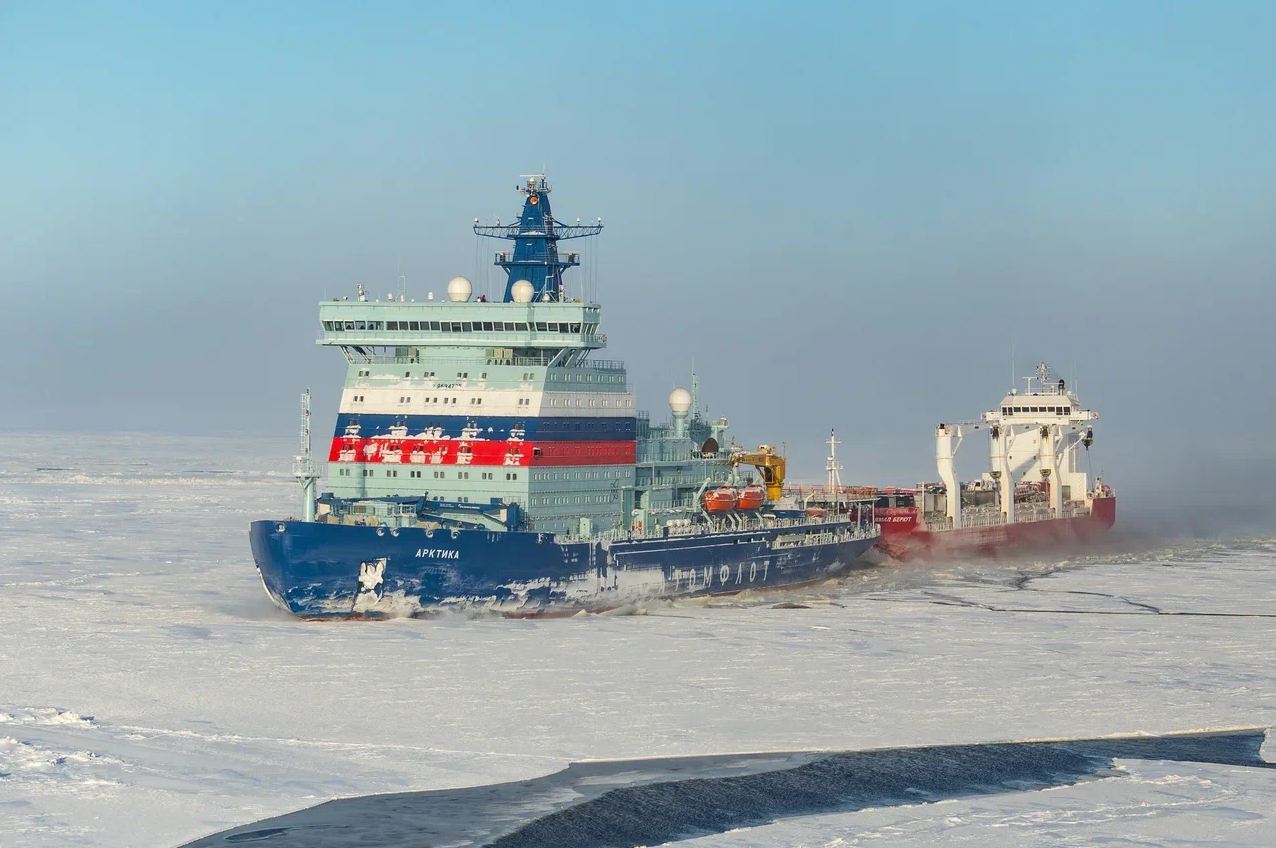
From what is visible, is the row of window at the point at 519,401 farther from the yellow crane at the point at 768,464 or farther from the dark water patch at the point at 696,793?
the dark water patch at the point at 696,793

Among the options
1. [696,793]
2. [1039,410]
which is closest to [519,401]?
[696,793]

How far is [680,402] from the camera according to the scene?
123 feet

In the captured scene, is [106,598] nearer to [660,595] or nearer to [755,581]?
[660,595]

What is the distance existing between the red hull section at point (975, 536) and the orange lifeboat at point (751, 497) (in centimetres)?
822

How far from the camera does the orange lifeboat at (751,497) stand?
36.0 metres

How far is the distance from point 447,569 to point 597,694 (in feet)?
23.9

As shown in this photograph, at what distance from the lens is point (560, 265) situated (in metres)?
33.9

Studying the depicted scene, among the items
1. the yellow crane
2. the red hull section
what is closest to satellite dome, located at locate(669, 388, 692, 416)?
the yellow crane

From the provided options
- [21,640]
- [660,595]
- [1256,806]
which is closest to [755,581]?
[660,595]

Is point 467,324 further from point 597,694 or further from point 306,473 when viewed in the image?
point 597,694

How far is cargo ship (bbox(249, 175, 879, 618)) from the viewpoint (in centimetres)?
2797

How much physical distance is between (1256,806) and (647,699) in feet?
26.1

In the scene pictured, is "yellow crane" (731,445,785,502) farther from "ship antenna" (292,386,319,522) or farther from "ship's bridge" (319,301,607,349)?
"ship antenna" (292,386,319,522)

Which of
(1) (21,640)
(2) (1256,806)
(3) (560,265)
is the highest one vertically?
(3) (560,265)
